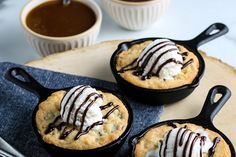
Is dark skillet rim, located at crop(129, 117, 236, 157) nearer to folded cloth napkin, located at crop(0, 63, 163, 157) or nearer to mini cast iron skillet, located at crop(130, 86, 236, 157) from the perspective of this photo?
mini cast iron skillet, located at crop(130, 86, 236, 157)

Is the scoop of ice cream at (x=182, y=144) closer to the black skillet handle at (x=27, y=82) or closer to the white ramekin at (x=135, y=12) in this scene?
the black skillet handle at (x=27, y=82)

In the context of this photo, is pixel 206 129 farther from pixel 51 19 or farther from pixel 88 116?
pixel 51 19

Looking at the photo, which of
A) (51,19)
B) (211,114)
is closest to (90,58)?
(51,19)

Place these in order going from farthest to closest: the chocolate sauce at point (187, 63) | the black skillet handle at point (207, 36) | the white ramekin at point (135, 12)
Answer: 1. the white ramekin at point (135, 12)
2. the black skillet handle at point (207, 36)
3. the chocolate sauce at point (187, 63)

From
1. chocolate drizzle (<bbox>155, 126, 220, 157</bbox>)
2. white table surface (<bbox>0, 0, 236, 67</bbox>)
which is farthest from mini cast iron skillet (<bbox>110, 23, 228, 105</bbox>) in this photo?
white table surface (<bbox>0, 0, 236, 67</bbox>)

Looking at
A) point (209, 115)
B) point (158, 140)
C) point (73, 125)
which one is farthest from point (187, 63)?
point (73, 125)

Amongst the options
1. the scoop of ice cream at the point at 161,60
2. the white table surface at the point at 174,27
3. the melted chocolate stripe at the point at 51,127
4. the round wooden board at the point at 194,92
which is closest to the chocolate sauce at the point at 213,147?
the round wooden board at the point at 194,92

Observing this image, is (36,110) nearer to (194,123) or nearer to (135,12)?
(194,123)
